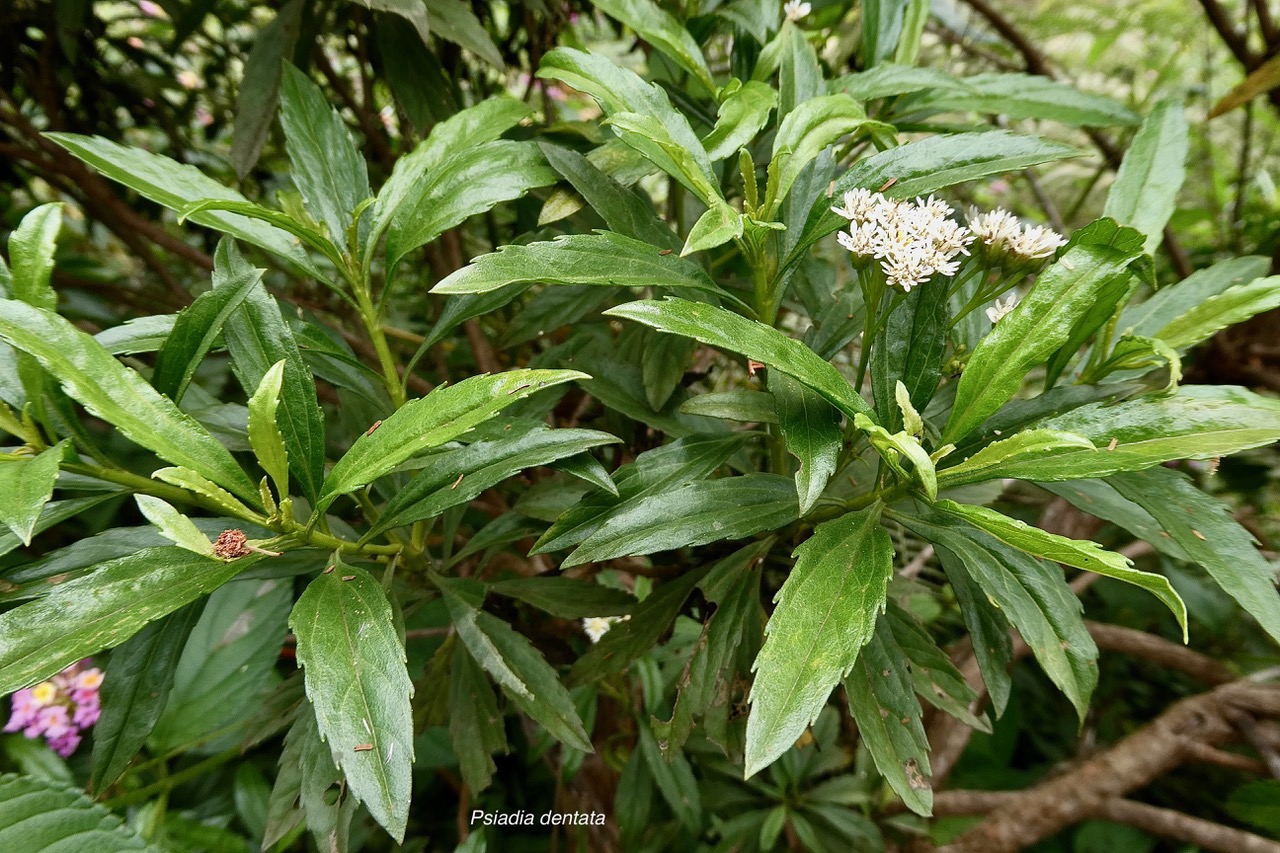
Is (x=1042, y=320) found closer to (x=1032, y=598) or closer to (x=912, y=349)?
(x=912, y=349)

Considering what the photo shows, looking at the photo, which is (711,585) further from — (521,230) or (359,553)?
(521,230)

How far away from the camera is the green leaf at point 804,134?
21.1 inches

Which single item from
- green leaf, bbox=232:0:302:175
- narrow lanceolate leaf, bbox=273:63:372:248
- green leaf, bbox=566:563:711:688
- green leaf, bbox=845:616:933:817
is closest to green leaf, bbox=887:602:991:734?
green leaf, bbox=845:616:933:817

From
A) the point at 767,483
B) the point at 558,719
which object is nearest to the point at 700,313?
the point at 767,483

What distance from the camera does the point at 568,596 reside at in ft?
2.29

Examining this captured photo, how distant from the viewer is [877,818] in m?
1.17

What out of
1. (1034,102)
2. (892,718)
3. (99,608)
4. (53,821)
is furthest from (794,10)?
(53,821)

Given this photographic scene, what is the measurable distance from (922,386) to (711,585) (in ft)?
0.78

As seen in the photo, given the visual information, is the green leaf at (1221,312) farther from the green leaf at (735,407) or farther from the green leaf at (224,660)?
the green leaf at (224,660)

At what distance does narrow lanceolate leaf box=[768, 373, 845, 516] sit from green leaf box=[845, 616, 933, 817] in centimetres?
16

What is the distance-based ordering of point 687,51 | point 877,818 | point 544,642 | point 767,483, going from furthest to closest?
point 877,818 → point 544,642 → point 687,51 → point 767,483

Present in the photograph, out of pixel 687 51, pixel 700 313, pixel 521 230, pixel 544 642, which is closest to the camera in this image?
pixel 700 313

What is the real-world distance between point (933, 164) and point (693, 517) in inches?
13.0

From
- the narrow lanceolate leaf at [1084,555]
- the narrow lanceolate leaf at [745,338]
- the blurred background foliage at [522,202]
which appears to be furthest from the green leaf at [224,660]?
the narrow lanceolate leaf at [1084,555]
